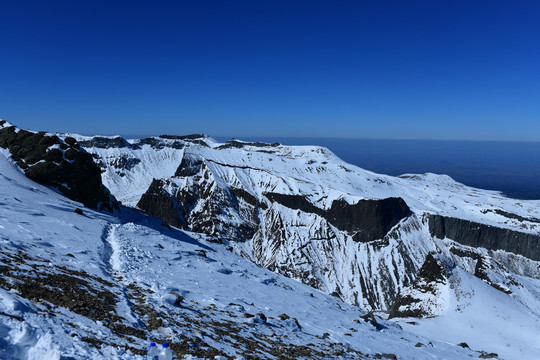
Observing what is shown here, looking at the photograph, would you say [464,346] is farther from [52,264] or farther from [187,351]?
[52,264]

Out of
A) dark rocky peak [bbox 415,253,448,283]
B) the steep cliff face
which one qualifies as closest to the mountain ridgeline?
the steep cliff face

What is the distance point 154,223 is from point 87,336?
34562mm

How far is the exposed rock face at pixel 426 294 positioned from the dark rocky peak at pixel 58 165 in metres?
50.6

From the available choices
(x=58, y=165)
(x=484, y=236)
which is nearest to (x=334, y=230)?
(x=484, y=236)

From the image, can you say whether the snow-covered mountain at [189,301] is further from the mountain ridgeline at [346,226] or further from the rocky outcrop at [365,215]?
the rocky outcrop at [365,215]

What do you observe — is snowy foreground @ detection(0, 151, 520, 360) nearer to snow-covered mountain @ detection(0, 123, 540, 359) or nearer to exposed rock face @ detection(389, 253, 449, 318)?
snow-covered mountain @ detection(0, 123, 540, 359)

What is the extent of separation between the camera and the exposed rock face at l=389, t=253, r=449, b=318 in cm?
4975

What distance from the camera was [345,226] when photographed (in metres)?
162

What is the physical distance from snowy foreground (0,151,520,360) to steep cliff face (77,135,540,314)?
10239 cm

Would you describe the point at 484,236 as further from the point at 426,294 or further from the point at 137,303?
the point at 137,303

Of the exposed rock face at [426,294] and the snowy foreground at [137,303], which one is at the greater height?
the snowy foreground at [137,303]

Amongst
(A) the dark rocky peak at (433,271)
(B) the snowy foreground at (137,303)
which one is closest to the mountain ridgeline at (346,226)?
(A) the dark rocky peak at (433,271)

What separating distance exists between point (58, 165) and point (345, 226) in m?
143

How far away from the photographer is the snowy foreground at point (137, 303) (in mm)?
8884
